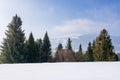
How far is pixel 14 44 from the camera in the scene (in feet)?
106

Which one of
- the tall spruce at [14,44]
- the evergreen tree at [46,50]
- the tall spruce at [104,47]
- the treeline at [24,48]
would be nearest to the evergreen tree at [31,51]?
the treeline at [24,48]

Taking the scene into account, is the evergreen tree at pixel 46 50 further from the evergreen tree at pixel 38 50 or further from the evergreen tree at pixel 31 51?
the evergreen tree at pixel 31 51

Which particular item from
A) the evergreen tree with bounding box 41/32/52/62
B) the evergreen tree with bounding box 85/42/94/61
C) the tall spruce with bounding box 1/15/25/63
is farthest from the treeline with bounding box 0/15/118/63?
the evergreen tree with bounding box 85/42/94/61

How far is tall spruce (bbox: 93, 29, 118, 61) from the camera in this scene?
30980 millimetres

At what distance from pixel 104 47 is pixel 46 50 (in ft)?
37.3

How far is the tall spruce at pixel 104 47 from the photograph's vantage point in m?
31.0

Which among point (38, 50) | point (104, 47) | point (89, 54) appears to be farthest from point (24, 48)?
point (89, 54)

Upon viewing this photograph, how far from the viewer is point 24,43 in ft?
108

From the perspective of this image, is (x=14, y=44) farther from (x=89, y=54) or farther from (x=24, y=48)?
(x=89, y=54)

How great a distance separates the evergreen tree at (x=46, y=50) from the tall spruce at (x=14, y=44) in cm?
632
